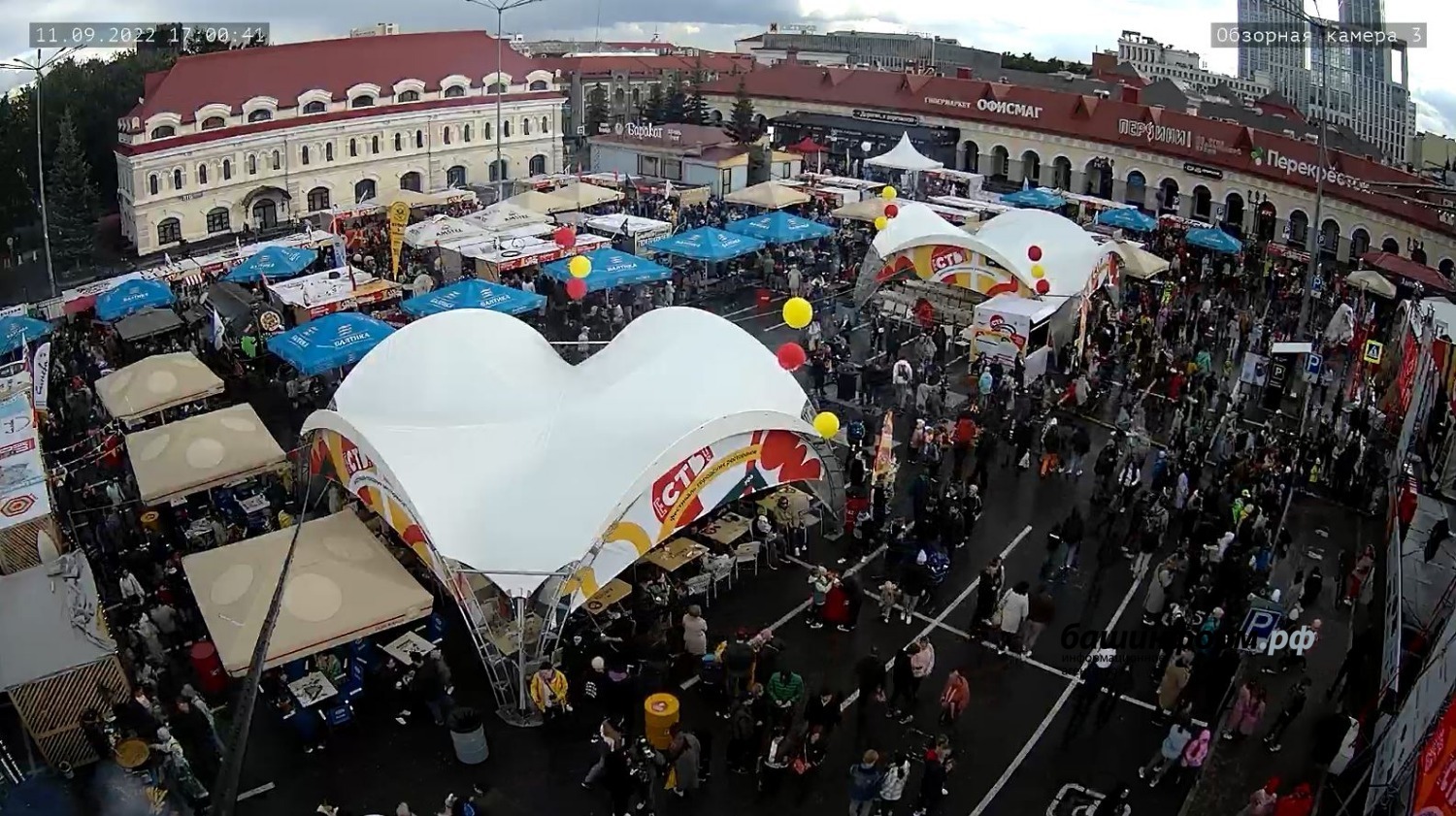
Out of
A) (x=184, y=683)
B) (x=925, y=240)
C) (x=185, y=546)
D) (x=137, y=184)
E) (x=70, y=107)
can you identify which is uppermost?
(x=70, y=107)

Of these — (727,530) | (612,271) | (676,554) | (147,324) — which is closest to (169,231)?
(147,324)

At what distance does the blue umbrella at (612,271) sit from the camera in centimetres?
2370

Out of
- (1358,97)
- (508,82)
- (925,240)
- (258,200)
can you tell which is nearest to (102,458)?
(925,240)

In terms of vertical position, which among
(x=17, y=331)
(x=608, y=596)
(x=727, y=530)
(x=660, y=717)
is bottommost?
(x=660, y=717)

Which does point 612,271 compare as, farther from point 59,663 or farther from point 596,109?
point 596,109

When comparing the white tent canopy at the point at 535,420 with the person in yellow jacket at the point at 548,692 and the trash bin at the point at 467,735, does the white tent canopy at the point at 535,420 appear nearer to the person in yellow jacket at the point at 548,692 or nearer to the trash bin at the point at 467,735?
the person in yellow jacket at the point at 548,692

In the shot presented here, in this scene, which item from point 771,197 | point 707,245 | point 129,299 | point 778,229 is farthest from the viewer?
point 771,197

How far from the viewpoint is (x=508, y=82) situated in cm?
4622

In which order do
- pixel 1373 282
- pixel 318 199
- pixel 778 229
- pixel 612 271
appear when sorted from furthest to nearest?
1. pixel 318 199
2. pixel 778 229
3. pixel 1373 282
4. pixel 612 271

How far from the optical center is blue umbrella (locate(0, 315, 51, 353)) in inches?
777

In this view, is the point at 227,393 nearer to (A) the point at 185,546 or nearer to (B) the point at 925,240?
(A) the point at 185,546

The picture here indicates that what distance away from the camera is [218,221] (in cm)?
3816

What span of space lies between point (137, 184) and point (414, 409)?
2732 centimetres

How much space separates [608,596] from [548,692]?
175 cm
